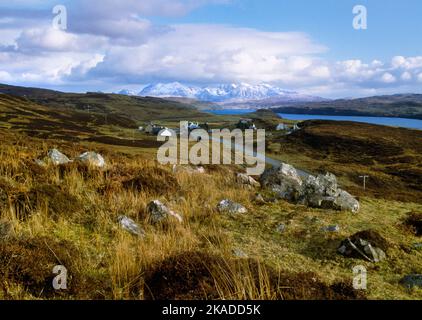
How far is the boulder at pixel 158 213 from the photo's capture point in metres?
9.92

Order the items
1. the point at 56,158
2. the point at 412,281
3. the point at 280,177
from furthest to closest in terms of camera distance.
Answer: the point at 280,177, the point at 56,158, the point at 412,281

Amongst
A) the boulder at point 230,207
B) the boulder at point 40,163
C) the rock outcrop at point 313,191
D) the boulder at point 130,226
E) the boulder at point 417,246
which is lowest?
the boulder at point 417,246

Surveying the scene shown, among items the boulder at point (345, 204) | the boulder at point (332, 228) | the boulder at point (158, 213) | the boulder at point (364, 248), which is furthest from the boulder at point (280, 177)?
the boulder at point (158, 213)

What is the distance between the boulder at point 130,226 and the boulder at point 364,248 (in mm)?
4499

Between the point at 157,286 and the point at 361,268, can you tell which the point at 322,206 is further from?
the point at 157,286

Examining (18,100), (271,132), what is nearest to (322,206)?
(271,132)

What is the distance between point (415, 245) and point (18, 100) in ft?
581

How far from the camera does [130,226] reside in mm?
9117

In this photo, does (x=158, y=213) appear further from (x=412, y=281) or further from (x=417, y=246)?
(x=417, y=246)

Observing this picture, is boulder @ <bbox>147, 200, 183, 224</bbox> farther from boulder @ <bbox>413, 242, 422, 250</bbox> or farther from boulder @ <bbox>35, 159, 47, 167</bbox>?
boulder @ <bbox>413, 242, 422, 250</bbox>

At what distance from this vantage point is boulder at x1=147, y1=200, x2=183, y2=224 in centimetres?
992

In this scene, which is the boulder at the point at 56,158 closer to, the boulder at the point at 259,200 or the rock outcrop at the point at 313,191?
the boulder at the point at 259,200

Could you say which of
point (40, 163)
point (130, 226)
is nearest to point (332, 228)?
point (130, 226)

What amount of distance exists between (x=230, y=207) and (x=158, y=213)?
2.86m
